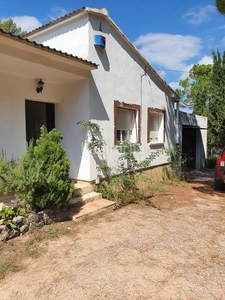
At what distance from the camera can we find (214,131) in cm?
1609

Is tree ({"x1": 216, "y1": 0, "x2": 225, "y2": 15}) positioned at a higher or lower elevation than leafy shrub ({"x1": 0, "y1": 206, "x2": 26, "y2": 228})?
higher

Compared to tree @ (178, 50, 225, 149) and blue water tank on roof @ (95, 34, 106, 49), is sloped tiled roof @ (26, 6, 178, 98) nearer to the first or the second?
blue water tank on roof @ (95, 34, 106, 49)

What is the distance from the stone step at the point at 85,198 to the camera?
6488 mm

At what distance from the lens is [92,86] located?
7520 millimetres

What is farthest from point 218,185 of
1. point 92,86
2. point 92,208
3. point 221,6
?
point 221,6

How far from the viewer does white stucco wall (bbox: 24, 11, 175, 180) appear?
7.52 m

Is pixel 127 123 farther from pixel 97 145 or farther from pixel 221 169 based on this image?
pixel 221 169

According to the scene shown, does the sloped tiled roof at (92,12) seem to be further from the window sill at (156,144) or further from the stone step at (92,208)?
the stone step at (92,208)

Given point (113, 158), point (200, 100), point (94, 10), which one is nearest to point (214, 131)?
point (200, 100)

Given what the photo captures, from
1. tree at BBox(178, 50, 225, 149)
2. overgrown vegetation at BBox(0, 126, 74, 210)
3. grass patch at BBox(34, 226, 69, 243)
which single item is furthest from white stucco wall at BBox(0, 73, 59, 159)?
tree at BBox(178, 50, 225, 149)

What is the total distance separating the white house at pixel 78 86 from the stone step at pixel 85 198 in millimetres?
672

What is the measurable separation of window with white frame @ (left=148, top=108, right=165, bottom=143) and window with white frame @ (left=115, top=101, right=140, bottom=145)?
118 cm

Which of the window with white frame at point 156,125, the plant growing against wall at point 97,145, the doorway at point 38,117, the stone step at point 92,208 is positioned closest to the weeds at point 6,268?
the stone step at point 92,208

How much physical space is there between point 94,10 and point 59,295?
26.1 ft
